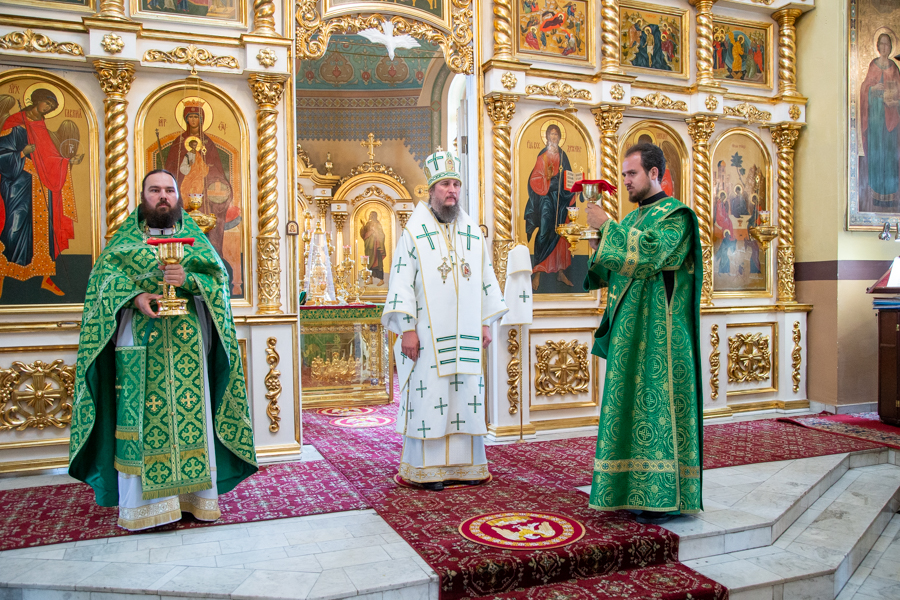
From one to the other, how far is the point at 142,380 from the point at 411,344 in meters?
1.70

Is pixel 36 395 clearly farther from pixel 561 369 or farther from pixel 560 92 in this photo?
pixel 560 92

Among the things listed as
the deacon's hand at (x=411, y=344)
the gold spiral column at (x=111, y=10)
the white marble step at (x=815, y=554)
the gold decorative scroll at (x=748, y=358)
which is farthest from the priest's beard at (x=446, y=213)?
the gold decorative scroll at (x=748, y=358)

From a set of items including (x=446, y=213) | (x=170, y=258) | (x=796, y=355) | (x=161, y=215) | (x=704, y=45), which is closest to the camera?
(x=170, y=258)

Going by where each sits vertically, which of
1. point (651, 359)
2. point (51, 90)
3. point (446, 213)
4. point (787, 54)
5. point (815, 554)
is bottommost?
point (815, 554)

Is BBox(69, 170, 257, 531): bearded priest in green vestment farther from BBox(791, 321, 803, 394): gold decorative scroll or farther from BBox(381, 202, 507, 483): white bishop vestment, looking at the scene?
BBox(791, 321, 803, 394): gold decorative scroll

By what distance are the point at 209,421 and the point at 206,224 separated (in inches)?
70.2

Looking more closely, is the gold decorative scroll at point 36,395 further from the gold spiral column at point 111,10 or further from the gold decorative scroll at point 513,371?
the gold decorative scroll at point 513,371

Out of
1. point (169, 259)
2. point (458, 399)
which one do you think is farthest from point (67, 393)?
point (458, 399)

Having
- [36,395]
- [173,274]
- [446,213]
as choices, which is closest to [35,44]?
[36,395]

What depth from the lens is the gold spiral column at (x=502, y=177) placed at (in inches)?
265

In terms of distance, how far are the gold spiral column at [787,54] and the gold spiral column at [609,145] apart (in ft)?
7.52

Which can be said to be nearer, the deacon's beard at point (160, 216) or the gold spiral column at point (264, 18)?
the deacon's beard at point (160, 216)

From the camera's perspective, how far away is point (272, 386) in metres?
6.01

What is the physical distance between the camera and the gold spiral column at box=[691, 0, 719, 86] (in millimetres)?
7645
